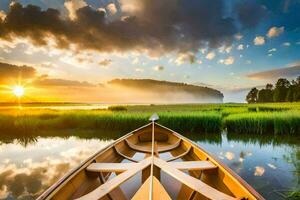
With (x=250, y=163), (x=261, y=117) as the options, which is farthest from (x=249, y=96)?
(x=250, y=163)

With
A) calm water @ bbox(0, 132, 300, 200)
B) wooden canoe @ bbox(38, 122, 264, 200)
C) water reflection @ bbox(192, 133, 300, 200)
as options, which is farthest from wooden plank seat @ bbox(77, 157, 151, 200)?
water reflection @ bbox(192, 133, 300, 200)

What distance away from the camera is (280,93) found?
160 ft

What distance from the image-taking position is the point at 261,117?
9.52m

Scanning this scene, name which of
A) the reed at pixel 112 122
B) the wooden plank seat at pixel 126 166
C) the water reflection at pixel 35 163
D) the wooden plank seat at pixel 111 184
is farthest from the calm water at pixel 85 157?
the reed at pixel 112 122

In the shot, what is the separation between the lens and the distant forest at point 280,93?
43.2 metres

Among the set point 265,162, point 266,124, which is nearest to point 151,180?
point 265,162

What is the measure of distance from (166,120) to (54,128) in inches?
221

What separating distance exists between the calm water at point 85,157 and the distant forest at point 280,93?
41364 millimetres

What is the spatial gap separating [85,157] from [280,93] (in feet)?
173

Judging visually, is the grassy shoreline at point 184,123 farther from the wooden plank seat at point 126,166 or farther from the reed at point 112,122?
the wooden plank seat at point 126,166

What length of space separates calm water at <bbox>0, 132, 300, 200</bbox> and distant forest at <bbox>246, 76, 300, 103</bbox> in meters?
41.4

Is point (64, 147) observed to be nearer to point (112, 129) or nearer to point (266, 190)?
point (112, 129)

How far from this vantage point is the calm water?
3.61 m

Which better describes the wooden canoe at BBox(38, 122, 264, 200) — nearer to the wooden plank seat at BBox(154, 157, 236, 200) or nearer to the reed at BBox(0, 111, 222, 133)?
the wooden plank seat at BBox(154, 157, 236, 200)
